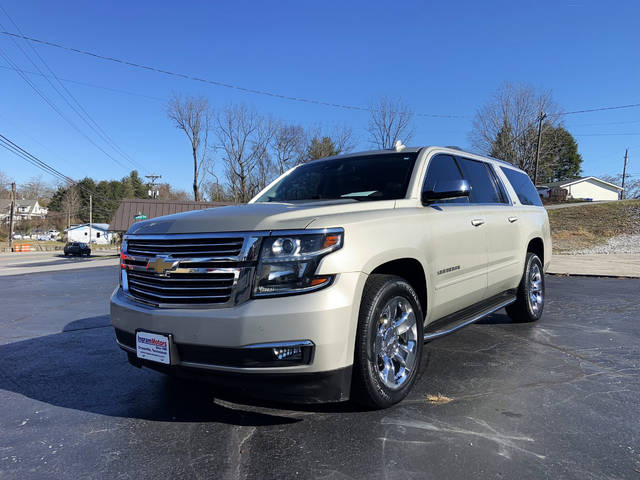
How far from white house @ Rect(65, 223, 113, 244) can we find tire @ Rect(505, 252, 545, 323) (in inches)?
3671

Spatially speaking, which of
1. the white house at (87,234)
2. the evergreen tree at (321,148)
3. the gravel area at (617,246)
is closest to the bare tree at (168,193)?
the white house at (87,234)

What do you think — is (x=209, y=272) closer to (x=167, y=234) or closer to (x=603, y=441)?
(x=167, y=234)

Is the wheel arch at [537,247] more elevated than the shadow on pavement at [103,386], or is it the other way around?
the wheel arch at [537,247]

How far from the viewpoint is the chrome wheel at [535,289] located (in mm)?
5488

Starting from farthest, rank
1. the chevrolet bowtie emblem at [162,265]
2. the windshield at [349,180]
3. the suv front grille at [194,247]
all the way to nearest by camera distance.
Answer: the windshield at [349,180]
the chevrolet bowtie emblem at [162,265]
the suv front grille at [194,247]

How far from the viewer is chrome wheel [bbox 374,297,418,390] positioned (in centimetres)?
287

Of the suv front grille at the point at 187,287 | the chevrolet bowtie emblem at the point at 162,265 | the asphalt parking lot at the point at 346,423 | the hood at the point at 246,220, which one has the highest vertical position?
the hood at the point at 246,220

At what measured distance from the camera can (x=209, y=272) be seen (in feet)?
8.20

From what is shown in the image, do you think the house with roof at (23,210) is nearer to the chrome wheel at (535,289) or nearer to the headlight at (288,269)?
the chrome wheel at (535,289)

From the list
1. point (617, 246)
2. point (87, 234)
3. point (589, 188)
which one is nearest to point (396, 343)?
point (617, 246)

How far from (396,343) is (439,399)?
0.52 meters

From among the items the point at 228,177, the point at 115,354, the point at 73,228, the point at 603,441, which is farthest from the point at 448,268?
the point at 73,228

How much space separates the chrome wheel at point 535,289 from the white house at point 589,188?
2215 inches

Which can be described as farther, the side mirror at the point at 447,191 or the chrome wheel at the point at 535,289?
the chrome wheel at the point at 535,289
